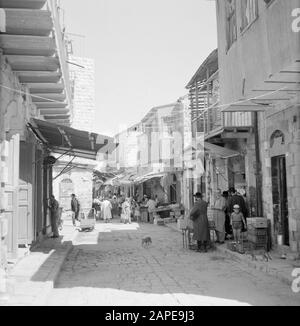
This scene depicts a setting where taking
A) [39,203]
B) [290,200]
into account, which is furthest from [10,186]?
[290,200]

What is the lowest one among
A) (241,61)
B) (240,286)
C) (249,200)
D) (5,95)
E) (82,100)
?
(240,286)

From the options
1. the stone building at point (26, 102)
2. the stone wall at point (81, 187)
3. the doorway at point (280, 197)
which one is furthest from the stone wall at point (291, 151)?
the stone wall at point (81, 187)

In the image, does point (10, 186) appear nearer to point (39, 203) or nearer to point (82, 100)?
point (39, 203)

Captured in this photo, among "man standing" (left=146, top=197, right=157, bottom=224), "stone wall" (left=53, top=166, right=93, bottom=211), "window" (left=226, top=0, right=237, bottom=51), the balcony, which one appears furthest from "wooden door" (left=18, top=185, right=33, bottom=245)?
"stone wall" (left=53, top=166, right=93, bottom=211)

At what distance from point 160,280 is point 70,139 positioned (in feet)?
19.8

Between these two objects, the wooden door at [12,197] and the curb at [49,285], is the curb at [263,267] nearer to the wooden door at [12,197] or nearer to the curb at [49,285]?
the curb at [49,285]

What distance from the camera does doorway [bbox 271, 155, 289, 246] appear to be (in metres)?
10.9

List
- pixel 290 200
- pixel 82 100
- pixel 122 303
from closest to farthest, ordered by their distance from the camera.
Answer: pixel 122 303
pixel 290 200
pixel 82 100

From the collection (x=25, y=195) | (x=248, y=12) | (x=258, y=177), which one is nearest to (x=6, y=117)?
(x=25, y=195)

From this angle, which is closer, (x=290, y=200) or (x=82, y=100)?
(x=290, y=200)

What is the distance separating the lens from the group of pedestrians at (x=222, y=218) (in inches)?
450

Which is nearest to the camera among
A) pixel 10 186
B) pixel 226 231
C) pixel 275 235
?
pixel 10 186

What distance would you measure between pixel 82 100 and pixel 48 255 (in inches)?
734

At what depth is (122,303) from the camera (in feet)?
20.4
